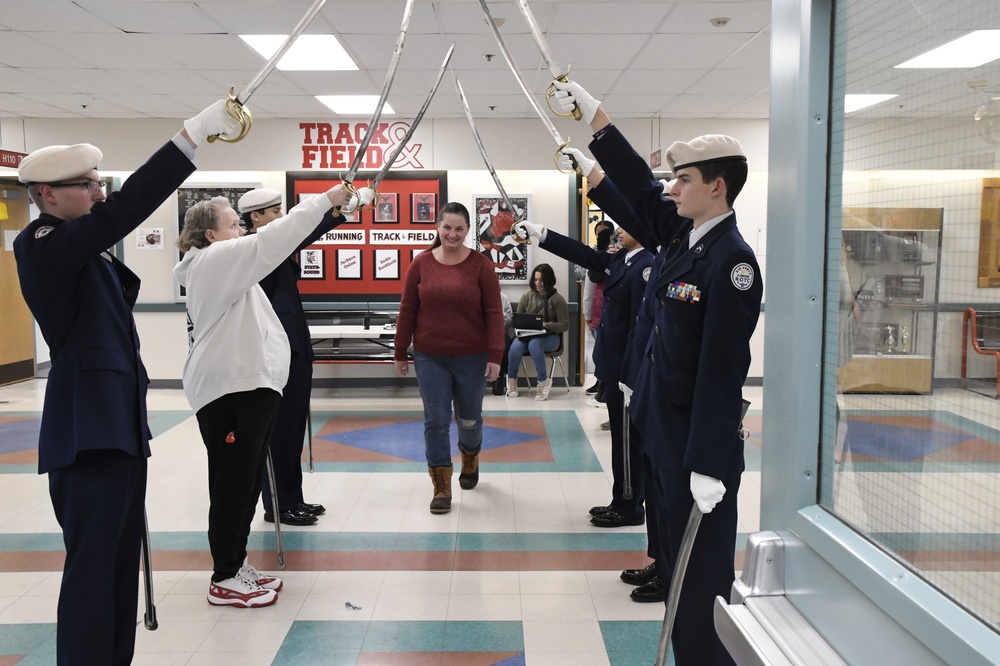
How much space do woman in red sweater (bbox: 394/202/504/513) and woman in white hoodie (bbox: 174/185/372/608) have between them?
3.69ft

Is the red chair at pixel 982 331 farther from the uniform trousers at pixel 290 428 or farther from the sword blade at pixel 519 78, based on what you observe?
the uniform trousers at pixel 290 428

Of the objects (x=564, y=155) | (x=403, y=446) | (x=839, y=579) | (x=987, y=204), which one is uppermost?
(x=564, y=155)

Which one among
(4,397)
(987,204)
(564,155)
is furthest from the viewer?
(4,397)

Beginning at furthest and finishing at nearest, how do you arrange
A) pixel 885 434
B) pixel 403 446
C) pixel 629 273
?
1. pixel 403 446
2. pixel 629 273
3. pixel 885 434

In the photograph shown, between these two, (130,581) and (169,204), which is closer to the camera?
(130,581)

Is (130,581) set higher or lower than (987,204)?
lower

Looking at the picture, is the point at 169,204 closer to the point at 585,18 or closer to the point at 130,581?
the point at 585,18

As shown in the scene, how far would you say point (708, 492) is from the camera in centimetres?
202

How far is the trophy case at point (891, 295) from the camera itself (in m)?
1.03

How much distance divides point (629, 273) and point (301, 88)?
4271 mm

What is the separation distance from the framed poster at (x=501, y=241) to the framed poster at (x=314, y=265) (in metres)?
1.80

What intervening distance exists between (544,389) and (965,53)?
23.9ft

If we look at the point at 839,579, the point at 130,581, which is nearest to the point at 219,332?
the point at 130,581

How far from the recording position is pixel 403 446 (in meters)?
6.06
